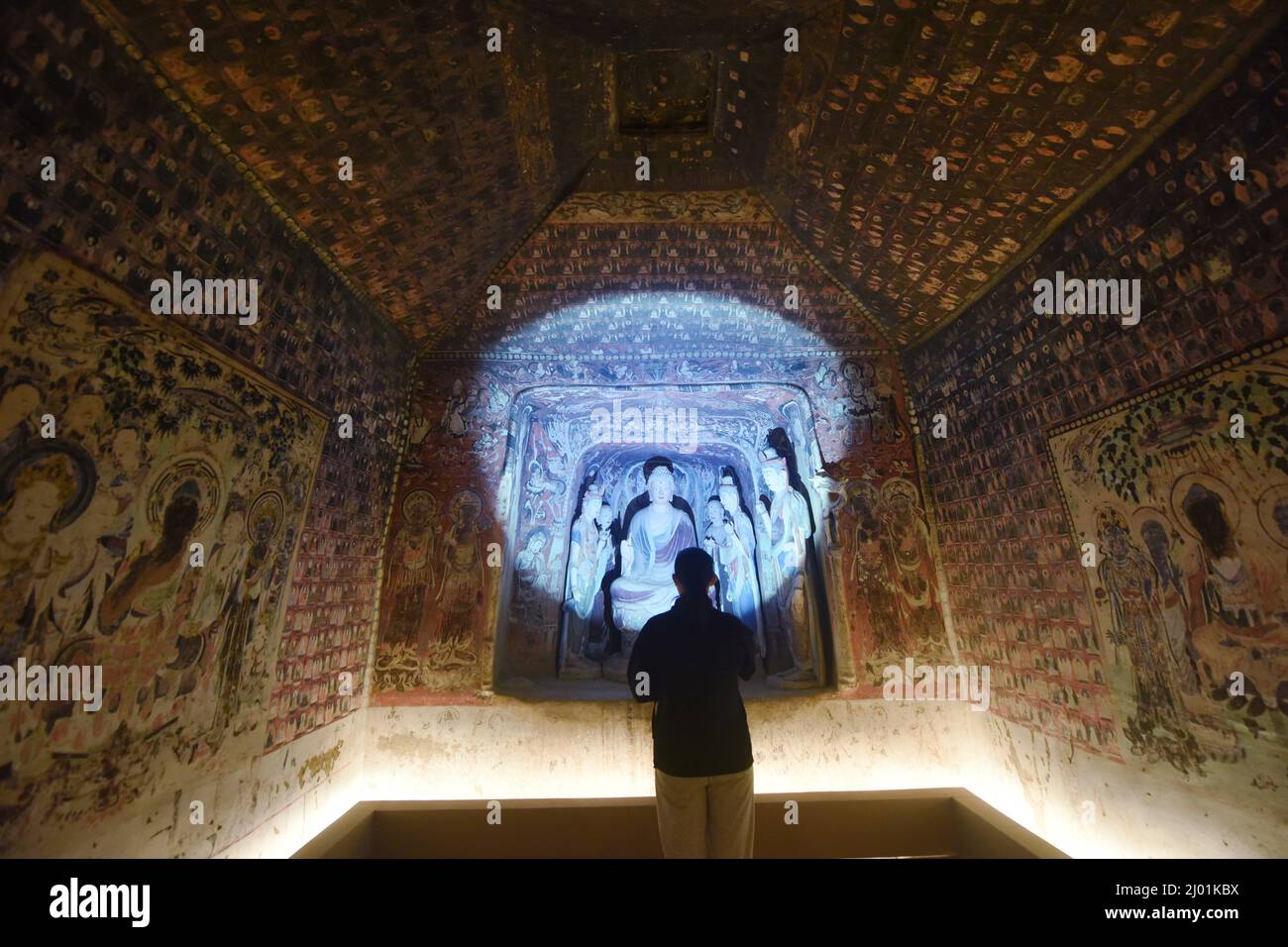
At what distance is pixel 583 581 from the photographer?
569cm

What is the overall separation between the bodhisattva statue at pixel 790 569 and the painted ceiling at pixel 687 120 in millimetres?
1918

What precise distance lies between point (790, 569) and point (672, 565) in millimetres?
1373

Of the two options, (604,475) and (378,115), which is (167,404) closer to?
(378,115)

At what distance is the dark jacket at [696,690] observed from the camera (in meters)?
2.56

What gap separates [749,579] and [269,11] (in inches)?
217

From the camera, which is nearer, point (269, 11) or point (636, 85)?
point (269, 11)

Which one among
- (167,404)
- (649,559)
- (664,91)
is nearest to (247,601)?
(167,404)

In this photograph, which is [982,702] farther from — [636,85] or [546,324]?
[636,85]

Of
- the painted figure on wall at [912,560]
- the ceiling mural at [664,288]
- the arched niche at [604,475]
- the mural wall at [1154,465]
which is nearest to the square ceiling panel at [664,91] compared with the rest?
the ceiling mural at [664,288]

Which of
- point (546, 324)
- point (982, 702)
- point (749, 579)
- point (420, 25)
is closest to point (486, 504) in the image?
point (546, 324)

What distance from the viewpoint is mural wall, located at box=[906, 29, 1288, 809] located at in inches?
83.0

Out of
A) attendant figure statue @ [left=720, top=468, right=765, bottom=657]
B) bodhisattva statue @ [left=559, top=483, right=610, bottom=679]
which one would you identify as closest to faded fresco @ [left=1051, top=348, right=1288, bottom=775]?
attendant figure statue @ [left=720, top=468, right=765, bottom=657]

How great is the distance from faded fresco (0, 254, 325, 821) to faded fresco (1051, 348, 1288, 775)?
4.76m

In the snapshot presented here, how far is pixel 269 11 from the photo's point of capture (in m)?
2.12
